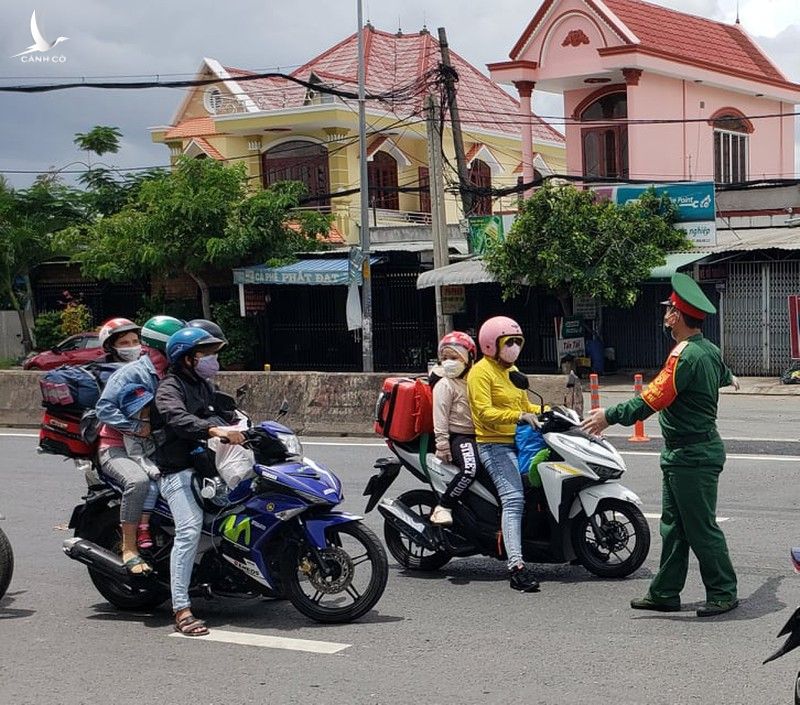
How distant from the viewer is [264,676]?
5645 millimetres

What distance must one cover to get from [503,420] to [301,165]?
3000 centimetres

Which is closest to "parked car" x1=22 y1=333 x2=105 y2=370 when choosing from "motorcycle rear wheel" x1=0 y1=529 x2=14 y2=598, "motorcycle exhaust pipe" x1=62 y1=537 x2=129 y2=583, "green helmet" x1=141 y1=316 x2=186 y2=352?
"motorcycle rear wheel" x1=0 y1=529 x2=14 y2=598

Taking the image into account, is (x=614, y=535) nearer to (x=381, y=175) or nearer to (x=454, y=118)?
(x=454, y=118)

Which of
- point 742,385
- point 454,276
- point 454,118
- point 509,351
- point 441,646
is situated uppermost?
point 454,118

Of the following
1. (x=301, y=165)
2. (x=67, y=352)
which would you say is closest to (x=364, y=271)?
(x=67, y=352)

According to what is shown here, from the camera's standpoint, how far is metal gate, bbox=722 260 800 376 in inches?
966

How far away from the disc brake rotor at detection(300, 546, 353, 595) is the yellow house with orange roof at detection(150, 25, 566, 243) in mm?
26370

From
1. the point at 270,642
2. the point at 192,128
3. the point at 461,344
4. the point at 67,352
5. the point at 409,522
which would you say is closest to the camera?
the point at 270,642

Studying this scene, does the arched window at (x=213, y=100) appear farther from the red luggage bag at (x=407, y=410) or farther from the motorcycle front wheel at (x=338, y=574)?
the motorcycle front wheel at (x=338, y=574)

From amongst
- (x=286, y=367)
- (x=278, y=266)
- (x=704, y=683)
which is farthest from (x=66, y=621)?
(x=286, y=367)

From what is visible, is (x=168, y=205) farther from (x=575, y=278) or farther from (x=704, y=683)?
(x=704, y=683)

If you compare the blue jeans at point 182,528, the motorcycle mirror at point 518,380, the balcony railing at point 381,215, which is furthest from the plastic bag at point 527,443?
the balcony railing at point 381,215

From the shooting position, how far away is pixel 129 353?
24.4ft

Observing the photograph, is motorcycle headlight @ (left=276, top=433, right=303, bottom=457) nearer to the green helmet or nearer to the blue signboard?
the green helmet
